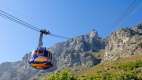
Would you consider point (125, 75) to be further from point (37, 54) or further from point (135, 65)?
point (37, 54)

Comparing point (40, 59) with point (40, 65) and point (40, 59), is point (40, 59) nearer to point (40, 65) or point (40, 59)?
point (40, 59)

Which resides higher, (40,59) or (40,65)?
(40,59)

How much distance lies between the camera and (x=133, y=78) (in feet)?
295

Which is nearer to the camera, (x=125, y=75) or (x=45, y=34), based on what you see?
(x=45, y=34)

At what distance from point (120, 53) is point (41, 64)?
6215 inches

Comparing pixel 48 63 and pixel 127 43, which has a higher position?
pixel 127 43

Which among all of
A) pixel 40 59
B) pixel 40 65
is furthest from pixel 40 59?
pixel 40 65

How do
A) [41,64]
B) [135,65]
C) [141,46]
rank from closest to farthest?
[41,64], [135,65], [141,46]

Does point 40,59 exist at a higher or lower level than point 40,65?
higher

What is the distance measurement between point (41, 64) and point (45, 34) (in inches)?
165

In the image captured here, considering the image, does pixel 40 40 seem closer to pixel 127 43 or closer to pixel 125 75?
pixel 125 75

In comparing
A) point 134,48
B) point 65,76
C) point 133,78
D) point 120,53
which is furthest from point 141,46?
point 65,76

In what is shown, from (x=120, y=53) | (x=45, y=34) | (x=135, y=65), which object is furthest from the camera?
(x=120, y=53)

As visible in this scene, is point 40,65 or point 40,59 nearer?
point 40,65
